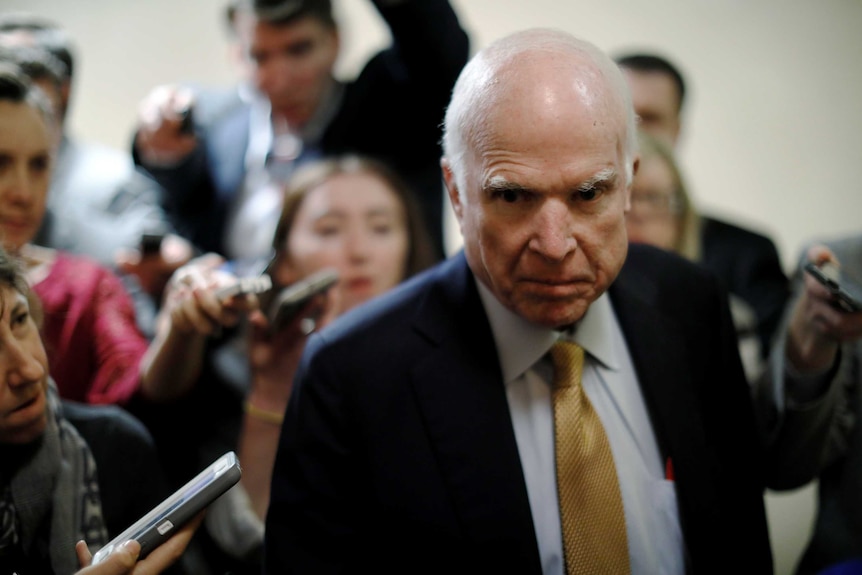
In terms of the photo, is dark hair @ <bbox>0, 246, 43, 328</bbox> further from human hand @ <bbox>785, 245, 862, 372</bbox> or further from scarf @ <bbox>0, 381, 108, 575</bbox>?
human hand @ <bbox>785, 245, 862, 372</bbox>

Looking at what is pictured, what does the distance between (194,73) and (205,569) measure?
7.10 feet

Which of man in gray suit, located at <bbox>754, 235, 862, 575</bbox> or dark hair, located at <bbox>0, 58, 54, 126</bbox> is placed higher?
dark hair, located at <bbox>0, 58, 54, 126</bbox>

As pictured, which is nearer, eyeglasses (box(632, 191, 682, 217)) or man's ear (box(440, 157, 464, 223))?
man's ear (box(440, 157, 464, 223))

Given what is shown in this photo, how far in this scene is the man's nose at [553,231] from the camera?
94 cm

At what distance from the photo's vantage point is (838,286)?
1.13 metres

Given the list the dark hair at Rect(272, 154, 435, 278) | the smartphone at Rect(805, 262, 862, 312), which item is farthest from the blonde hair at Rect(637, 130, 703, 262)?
the smartphone at Rect(805, 262, 862, 312)

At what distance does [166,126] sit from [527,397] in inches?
41.4

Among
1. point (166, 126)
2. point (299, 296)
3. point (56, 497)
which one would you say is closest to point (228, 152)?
point (166, 126)

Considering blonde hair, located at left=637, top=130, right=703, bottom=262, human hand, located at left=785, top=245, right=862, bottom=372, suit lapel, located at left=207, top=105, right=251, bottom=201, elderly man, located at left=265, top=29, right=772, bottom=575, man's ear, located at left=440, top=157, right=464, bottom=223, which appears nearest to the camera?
elderly man, located at left=265, top=29, right=772, bottom=575

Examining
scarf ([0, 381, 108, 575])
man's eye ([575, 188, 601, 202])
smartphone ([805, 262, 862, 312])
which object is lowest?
scarf ([0, 381, 108, 575])

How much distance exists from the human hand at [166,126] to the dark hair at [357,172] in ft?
0.84

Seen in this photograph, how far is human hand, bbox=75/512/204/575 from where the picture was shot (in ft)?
2.79

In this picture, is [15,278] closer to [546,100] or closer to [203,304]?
[203,304]

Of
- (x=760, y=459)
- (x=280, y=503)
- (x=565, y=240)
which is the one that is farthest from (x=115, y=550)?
(x=760, y=459)
